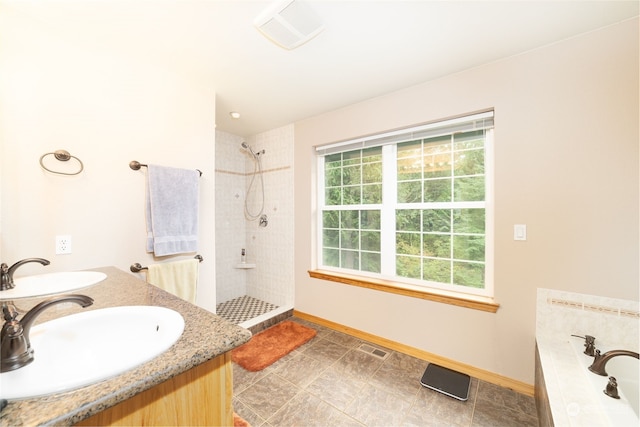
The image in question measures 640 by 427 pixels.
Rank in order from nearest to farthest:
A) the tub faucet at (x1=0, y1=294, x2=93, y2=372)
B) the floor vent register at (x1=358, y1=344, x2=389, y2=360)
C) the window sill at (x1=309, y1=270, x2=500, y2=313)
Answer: the tub faucet at (x1=0, y1=294, x2=93, y2=372)
the window sill at (x1=309, y1=270, x2=500, y2=313)
the floor vent register at (x1=358, y1=344, x2=389, y2=360)

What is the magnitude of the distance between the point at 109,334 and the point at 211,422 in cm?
50

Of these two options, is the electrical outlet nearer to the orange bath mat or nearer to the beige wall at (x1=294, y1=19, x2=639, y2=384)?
the orange bath mat

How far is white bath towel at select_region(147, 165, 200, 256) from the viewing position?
1777mm

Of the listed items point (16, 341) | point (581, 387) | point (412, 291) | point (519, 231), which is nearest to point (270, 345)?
point (412, 291)

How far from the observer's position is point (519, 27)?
147 centimetres

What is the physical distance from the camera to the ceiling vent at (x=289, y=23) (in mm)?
1298

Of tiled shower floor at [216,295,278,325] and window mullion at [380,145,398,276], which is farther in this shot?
tiled shower floor at [216,295,278,325]

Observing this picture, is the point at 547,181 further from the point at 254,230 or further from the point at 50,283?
the point at 254,230

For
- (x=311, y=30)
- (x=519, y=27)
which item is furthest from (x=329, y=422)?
(x=519, y=27)

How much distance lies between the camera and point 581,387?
122cm

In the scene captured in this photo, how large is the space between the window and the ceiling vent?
119 centimetres

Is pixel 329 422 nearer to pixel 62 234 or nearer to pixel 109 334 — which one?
pixel 109 334

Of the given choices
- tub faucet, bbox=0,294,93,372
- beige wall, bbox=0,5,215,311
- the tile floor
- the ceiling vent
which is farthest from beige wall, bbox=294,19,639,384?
tub faucet, bbox=0,294,93,372

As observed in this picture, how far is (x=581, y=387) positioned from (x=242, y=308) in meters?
3.02
